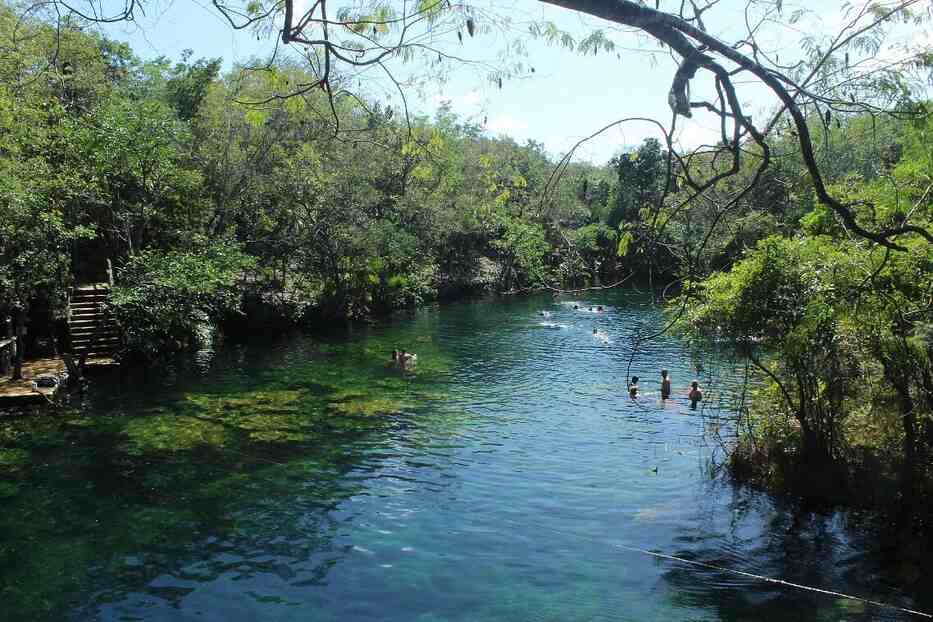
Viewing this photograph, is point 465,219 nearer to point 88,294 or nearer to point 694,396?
point 88,294

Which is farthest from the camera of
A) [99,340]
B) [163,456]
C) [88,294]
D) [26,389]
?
[88,294]

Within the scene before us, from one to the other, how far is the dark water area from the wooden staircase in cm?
225

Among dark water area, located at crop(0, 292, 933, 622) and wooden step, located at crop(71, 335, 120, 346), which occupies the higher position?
wooden step, located at crop(71, 335, 120, 346)

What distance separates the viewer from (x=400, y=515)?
1061cm

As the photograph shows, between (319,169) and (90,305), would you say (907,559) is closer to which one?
(90,305)

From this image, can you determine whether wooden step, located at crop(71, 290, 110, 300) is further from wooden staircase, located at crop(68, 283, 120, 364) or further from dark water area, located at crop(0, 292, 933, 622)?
dark water area, located at crop(0, 292, 933, 622)

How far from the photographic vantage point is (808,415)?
412 inches

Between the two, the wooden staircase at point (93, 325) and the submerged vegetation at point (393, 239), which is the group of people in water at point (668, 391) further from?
the wooden staircase at point (93, 325)

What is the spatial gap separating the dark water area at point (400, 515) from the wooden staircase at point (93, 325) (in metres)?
2.25

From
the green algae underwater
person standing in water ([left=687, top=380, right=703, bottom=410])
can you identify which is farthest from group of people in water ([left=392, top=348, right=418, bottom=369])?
person standing in water ([left=687, top=380, right=703, bottom=410])

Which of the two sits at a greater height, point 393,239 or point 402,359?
point 393,239

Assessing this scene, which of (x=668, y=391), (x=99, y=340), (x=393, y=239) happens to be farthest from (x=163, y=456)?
(x=393, y=239)

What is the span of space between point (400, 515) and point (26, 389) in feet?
36.6

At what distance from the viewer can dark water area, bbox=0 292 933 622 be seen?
316 inches
